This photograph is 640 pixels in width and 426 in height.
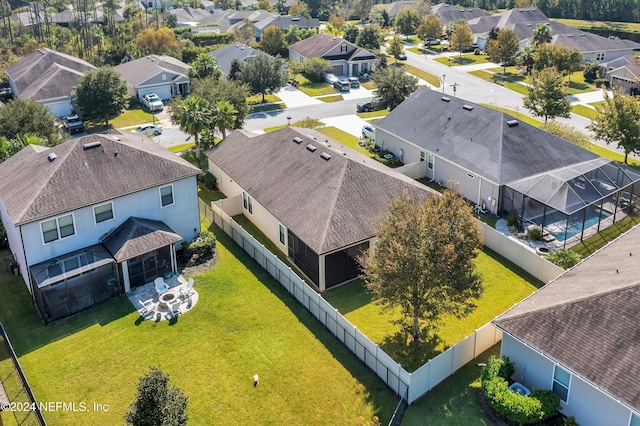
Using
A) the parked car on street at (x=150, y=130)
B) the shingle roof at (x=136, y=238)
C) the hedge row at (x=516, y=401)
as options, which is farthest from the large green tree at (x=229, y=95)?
the hedge row at (x=516, y=401)

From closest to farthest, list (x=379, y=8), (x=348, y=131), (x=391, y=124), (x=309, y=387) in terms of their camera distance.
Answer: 1. (x=309, y=387)
2. (x=391, y=124)
3. (x=348, y=131)
4. (x=379, y=8)

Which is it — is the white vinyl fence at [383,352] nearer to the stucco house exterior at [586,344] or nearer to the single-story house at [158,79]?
the stucco house exterior at [586,344]

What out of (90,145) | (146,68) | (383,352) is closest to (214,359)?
(383,352)

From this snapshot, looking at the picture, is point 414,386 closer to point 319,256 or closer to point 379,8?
point 319,256

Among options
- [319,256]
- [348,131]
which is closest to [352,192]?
[319,256]

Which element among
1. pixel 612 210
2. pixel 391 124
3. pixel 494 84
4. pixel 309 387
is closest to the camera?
pixel 309 387
